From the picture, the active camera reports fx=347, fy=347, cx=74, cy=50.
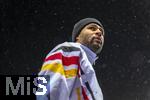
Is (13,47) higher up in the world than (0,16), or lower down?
lower down

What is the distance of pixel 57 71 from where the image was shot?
1988 mm

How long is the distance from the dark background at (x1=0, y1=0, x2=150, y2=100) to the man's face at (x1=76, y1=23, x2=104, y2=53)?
2911 millimetres

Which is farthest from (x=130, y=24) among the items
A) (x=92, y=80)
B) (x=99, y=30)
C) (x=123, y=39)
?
(x=92, y=80)

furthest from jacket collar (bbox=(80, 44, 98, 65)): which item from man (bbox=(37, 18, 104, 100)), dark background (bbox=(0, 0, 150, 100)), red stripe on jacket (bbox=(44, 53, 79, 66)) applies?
dark background (bbox=(0, 0, 150, 100))

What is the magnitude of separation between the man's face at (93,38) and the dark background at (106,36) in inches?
115

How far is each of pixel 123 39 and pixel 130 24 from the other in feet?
0.88

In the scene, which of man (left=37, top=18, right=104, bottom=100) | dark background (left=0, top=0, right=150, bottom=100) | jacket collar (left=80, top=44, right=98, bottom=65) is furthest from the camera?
dark background (left=0, top=0, right=150, bottom=100)

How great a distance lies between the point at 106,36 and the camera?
5.54 metres

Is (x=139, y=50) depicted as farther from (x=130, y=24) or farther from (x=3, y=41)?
(x=3, y=41)

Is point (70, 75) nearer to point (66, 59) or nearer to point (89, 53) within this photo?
point (66, 59)

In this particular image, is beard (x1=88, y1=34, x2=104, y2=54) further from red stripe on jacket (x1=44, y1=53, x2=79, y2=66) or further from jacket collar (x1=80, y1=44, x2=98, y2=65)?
red stripe on jacket (x1=44, y1=53, x2=79, y2=66)

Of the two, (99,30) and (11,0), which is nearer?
(99,30)

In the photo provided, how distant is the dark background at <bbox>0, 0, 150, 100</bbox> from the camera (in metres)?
5.31

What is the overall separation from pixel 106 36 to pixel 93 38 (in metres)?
3.26
